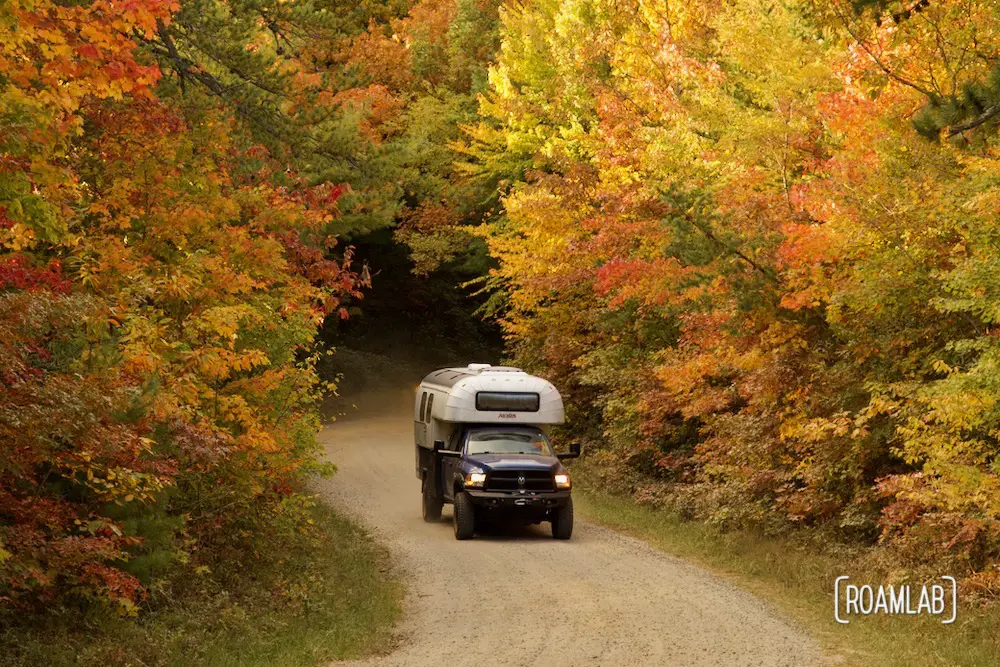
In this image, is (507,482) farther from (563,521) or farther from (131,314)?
(131,314)

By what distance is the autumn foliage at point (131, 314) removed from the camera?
954 cm

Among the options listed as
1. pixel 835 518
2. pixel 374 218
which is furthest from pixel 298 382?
pixel 374 218

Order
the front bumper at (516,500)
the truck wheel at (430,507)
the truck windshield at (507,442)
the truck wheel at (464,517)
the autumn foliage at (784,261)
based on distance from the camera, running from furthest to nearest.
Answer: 1. the truck wheel at (430,507)
2. the truck windshield at (507,442)
3. the truck wheel at (464,517)
4. the front bumper at (516,500)
5. the autumn foliage at (784,261)

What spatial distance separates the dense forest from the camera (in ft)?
34.0

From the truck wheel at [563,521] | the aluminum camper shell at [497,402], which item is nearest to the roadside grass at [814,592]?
the truck wheel at [563,521]

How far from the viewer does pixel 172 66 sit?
16.5 m

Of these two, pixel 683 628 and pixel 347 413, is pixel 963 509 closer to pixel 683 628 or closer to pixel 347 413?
pixel 683 628

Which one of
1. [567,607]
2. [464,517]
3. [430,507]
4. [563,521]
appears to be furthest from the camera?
[430,507]

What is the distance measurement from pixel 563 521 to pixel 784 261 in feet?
19.8

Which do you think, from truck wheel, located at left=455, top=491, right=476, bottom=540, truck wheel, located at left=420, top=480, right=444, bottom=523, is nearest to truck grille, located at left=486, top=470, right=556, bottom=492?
truck wheel, located at left=455, top=491, right=476, bottom=540

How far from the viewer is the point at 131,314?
11.8m

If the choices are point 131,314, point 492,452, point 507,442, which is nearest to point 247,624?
point 131,314

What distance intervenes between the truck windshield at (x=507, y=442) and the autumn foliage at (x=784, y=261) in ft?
8.98

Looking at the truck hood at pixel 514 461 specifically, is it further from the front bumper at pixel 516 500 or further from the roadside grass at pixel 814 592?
the roadside grass at pixel 814 592
